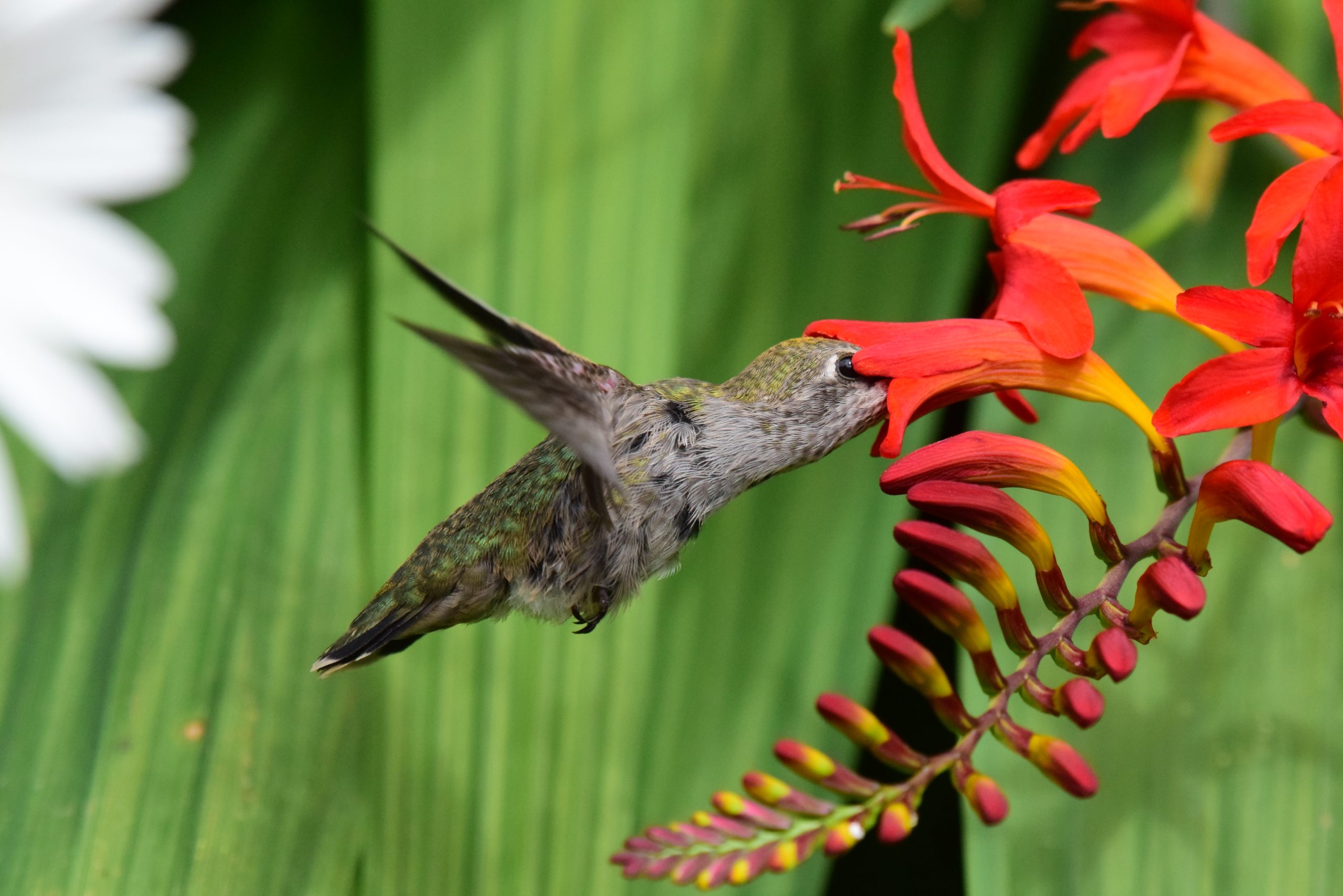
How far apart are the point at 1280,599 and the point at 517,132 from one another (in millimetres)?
683

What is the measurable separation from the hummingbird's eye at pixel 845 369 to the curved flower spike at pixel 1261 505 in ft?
0.56

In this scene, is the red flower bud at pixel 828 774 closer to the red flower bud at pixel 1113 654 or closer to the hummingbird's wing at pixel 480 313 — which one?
the red flower bud at pixel 1113 654

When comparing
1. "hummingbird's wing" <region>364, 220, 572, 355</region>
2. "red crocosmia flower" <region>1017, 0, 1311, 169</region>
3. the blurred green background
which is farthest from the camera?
the blurred green background

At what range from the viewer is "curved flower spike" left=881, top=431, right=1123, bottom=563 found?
1.59ft

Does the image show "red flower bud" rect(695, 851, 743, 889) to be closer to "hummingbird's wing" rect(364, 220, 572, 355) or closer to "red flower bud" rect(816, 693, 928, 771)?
"red flower bud" rect(816, 693, 928, 771)

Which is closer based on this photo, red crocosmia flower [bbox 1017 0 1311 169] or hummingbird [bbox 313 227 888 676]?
hummingbird [bbox 313 227 888 676]

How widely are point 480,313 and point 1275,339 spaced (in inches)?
13.8

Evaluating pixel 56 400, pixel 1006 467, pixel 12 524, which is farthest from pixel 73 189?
pixel 1006 467

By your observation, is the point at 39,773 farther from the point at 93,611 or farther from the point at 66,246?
the point at 66,246

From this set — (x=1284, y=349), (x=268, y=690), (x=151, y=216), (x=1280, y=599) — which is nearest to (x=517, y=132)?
(x=151, y=216)

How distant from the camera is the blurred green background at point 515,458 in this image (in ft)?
A: 2.38

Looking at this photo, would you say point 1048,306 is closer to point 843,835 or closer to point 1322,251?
point 1322,251

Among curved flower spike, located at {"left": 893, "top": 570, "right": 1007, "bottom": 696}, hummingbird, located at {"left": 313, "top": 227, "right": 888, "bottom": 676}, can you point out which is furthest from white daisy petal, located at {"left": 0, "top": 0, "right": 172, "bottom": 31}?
curved flower spike, located at {"left": 893, "top": 570, "right": 1007, "bottom": 696}

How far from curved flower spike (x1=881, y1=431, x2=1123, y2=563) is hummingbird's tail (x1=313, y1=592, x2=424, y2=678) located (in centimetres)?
25
